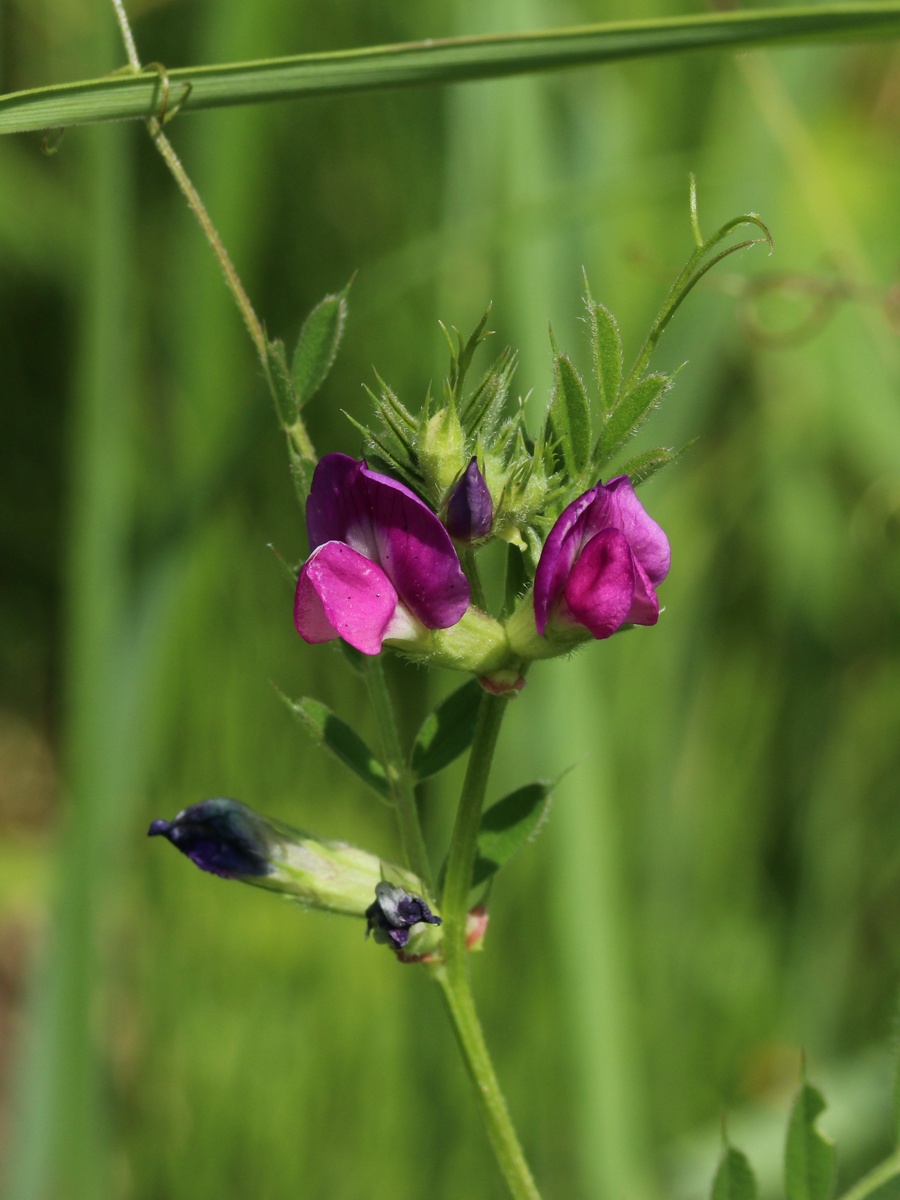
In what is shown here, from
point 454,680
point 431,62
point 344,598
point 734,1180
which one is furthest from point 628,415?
point 454,680

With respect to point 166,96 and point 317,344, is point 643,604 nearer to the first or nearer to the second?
point 317,344

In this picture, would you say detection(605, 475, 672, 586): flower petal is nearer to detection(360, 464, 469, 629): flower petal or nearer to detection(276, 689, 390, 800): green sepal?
detection(360, 464, 469, 629): flower petal

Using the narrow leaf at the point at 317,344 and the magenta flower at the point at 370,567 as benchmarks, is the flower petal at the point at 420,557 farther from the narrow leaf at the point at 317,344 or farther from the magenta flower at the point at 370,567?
the narrow leaf at the point at 317,344

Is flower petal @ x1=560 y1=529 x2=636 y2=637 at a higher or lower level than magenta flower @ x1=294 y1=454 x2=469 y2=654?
lower

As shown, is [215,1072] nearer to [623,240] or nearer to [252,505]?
[252,505]

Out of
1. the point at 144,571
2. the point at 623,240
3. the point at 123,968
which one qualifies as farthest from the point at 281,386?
the point at 123,968

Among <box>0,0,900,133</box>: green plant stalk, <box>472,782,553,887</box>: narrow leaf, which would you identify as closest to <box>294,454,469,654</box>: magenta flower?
<box>472,782,553,887</box>: narrow leaf
